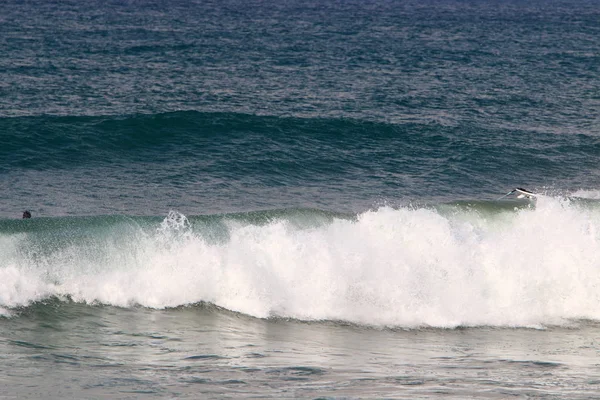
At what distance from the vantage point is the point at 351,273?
55.0ft

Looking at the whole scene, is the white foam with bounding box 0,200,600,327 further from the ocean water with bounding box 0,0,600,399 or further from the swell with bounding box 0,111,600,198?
the swell with bounding box 0,111,600,198

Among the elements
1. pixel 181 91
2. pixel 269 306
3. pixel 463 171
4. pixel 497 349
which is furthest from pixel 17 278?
pixel 181 91

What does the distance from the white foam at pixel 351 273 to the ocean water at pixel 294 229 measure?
4 centimetres

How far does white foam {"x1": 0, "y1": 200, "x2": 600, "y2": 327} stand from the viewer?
1620 centimetres

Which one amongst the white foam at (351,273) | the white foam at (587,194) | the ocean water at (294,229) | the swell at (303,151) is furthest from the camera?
the swell at (303,151)

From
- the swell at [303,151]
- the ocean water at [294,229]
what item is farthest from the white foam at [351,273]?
the swell at [303,151]

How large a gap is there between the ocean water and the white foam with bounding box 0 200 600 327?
0.13ft

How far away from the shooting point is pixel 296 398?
35.9ft

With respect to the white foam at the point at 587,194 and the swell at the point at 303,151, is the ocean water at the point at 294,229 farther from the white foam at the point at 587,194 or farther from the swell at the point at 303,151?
the white foam at the point at 587,194

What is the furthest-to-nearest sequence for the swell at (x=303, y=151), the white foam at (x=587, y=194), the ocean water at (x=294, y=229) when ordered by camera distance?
the swell at (x=303, y=151), the white foam at (x=587, y=194), the ocean water at (x=294, y=229)

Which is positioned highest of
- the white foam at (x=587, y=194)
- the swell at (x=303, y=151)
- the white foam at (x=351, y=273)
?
the swell at (x=303, y=151)

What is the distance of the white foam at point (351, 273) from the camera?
1620 centimetres

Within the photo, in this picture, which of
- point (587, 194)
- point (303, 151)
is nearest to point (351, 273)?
point (587, 194)

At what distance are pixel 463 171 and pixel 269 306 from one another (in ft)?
37.1
